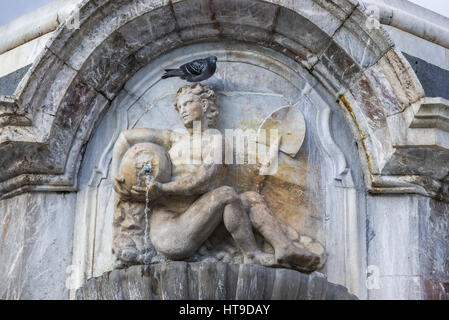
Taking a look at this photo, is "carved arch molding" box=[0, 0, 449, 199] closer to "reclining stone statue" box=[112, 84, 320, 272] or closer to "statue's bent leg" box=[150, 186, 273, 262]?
"reclining stone statue" box=[112, 84, 320, 272]

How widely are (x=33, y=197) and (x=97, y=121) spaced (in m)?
0.71

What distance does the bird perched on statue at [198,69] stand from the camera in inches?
307

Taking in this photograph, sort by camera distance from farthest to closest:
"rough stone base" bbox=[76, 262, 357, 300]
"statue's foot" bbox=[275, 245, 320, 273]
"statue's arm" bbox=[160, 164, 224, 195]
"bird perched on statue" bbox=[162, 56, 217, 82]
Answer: "bird perched on statue" bbox=[162, 56, 217, 82] < "statue's arm" bbox=[160, 164, 224, 195] < "statue's foot" bbox=[275, 245, 320, 273] < "rough stone base" bbox=[76, 262, 357, 300]

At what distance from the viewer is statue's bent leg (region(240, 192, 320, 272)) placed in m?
7.26

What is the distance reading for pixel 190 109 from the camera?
7672 mm

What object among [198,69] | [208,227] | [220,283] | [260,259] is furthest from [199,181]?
[198,69]

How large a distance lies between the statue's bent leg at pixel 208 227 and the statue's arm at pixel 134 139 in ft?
1.92

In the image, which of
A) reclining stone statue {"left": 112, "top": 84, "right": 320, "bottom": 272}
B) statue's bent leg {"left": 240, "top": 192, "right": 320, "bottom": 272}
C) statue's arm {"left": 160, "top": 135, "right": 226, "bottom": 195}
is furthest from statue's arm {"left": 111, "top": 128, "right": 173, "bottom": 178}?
statue's bent leg {"left": 240, "top": 192, "right": 320, "bottom": 272}

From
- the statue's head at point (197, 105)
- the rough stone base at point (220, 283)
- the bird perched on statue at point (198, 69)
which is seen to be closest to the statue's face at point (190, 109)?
the statue's head at point (197, 105)

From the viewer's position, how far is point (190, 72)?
7812mm

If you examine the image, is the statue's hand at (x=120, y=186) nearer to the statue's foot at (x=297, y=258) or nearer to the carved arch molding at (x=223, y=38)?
the carved arch molding at (x=223, y=38)

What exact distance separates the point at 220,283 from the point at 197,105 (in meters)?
1.38

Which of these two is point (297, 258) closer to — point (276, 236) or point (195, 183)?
point (276, 236)

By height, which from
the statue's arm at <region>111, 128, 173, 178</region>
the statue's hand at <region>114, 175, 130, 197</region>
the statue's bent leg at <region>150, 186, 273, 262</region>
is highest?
the statue's arm at <region>111, 128, 173, 178</region>
